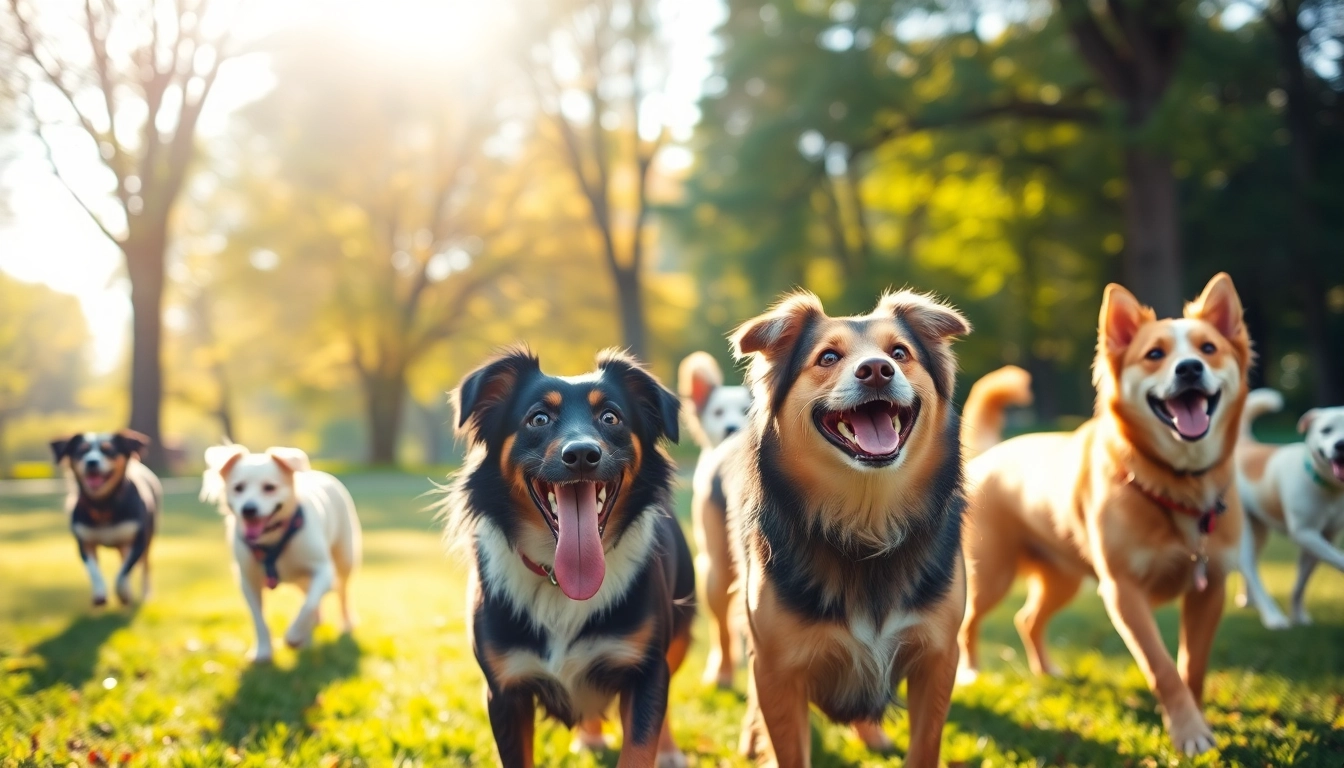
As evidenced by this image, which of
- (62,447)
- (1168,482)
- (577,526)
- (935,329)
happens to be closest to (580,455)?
(577,526)

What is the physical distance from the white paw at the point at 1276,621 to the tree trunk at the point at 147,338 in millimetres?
18760

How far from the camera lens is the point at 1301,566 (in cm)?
612

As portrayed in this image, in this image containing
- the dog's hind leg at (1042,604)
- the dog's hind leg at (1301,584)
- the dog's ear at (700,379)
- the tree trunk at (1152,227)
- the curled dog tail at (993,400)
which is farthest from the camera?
the tree trunk at (1152,227)

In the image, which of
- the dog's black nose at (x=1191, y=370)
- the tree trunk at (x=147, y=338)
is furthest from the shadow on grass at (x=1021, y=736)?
the tree trunk at (x=147, y=338)

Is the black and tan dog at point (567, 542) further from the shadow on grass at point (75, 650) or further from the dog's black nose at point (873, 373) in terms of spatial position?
the shadow on grass at point (75, 650)

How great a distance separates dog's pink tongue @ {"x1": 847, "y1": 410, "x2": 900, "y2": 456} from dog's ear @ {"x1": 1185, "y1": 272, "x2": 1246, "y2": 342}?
78.7 inches

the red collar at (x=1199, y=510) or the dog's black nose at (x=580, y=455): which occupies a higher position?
the dog's black nose at (x=580, y=455)

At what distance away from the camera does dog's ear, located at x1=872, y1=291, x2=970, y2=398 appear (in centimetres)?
334

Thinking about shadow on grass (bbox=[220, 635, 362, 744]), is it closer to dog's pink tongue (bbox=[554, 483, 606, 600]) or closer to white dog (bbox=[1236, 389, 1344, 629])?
dog's pink tongue (bbox=[554, 483, 606, 600])

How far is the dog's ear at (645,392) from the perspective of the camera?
374cm

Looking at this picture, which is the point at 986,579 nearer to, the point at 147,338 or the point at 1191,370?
the point at 1191,370

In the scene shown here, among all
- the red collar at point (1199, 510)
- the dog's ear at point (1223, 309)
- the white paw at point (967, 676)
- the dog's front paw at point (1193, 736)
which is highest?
the dog's ear at point (1223, 309)

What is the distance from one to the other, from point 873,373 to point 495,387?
61.5 inches

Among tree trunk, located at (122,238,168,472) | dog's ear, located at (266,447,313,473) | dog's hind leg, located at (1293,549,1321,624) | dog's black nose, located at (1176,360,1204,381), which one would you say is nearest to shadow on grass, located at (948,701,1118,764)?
dog's black nose, located at (1176,360,1204,381)
